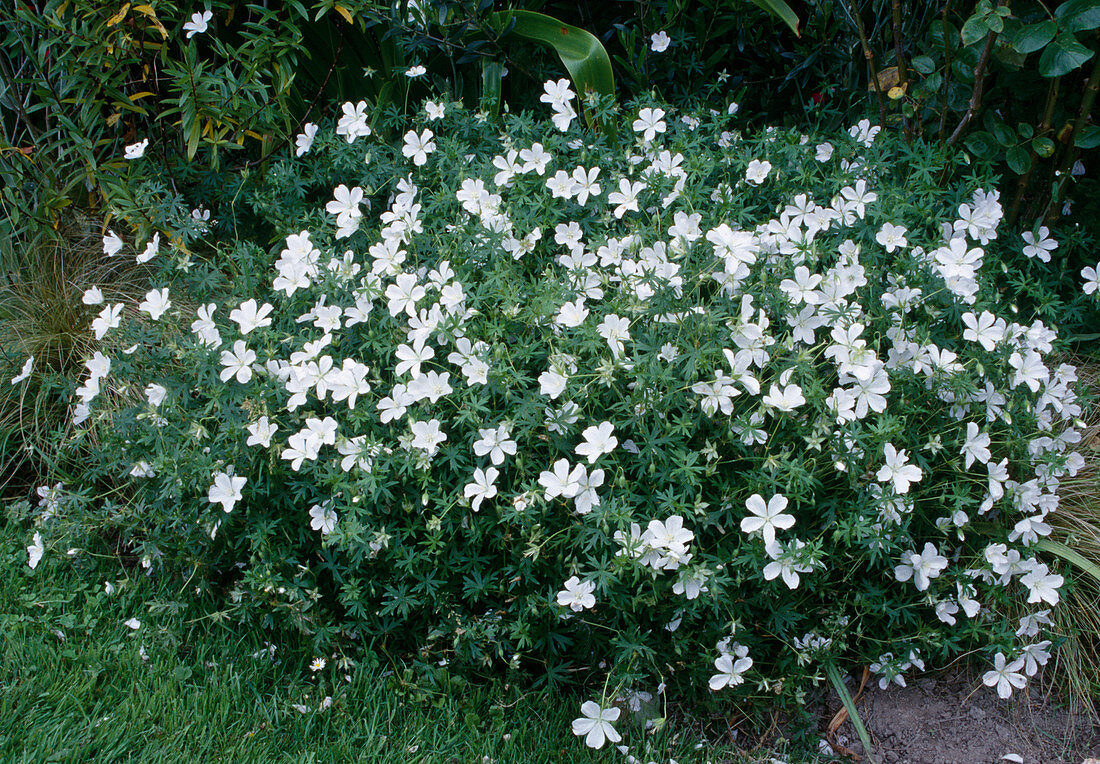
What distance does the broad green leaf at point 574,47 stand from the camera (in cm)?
318

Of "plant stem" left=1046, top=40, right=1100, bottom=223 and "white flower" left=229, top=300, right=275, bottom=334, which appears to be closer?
"white flower" left=229, top=300, right=275, bottom=334

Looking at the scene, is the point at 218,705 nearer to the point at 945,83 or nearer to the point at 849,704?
the point at 849,704

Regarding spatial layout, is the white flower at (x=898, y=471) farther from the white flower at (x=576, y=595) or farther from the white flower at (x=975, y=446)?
the white flower at (x=576, y=595)

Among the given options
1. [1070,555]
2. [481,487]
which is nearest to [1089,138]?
[1070,555]

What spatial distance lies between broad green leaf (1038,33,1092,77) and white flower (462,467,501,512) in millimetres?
1966

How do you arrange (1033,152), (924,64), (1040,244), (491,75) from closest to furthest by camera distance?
1. (1040,244)
2. (924,64)
3. (1033,152)
4. (491,75)

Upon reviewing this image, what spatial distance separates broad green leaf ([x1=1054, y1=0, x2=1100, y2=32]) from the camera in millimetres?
2354

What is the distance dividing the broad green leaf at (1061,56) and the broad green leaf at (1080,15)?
1.2 inches

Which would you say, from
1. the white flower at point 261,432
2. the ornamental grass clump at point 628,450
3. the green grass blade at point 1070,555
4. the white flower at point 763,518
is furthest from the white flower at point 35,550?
the green grass blade at point 1070,555

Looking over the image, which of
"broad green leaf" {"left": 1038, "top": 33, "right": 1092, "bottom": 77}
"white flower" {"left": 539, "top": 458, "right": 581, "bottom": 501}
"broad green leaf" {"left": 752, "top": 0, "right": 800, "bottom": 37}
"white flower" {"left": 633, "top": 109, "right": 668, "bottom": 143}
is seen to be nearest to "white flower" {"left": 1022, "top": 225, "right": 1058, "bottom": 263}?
"broad green leaf" {"left": 1038, "top": 33, "right": 1092, "bottom": 77}

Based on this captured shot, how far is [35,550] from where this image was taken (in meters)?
2.34

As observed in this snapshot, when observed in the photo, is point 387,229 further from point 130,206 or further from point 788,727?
point 788,727

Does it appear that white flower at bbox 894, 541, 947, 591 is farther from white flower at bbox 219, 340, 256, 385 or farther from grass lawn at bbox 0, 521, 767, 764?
white flower at bbox 219, 340, 256, 385

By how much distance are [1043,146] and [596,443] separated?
6.33ft
